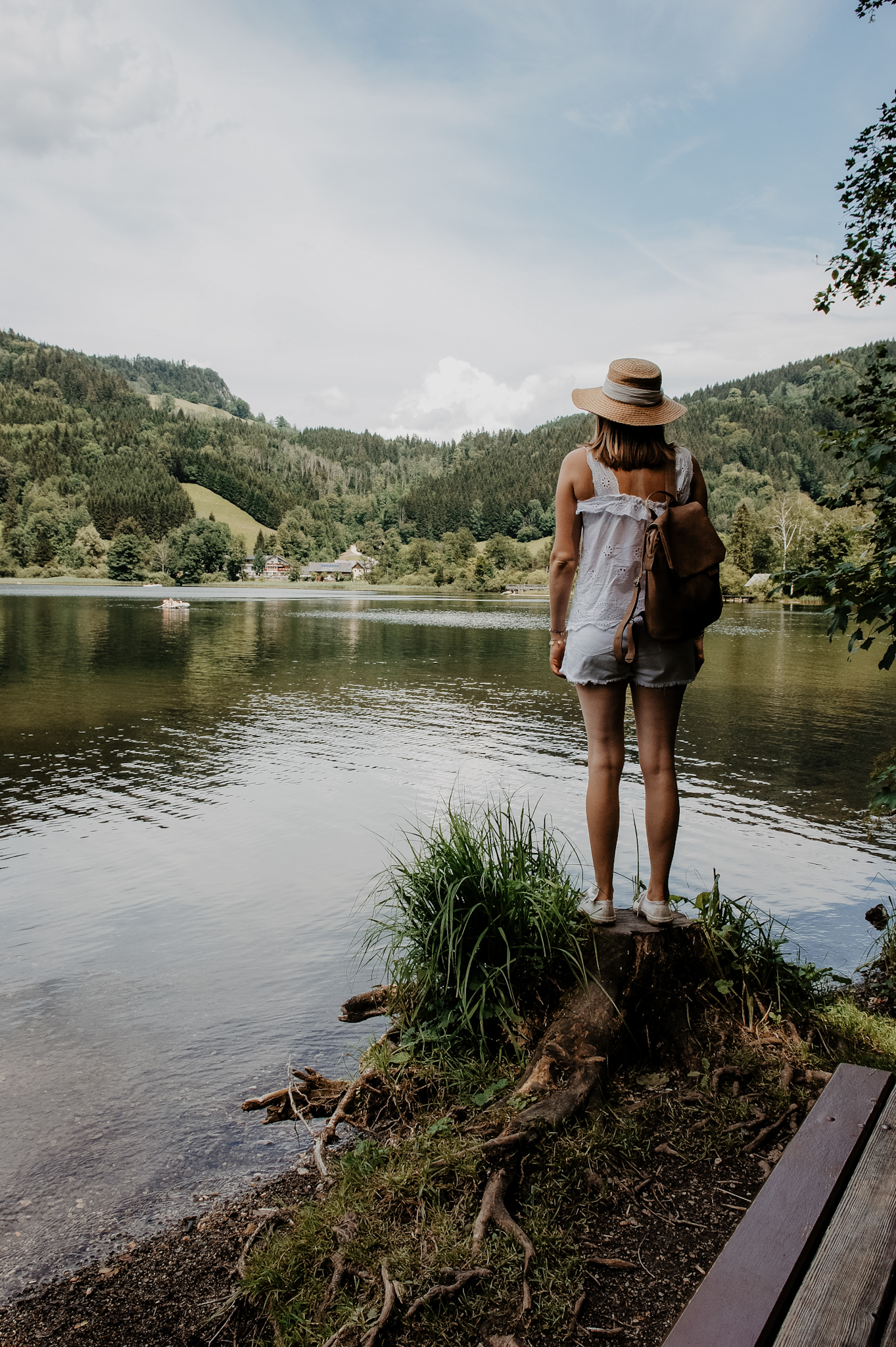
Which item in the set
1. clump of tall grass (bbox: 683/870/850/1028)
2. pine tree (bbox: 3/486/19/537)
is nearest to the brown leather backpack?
clump of tall grass (bbox: 683/870/850/1028)

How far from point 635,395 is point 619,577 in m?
0.78

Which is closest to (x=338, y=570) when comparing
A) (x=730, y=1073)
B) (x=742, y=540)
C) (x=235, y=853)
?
(x=742, y=540)

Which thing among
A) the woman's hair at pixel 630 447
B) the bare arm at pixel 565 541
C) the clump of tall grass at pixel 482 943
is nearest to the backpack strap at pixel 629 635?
the bare arm at pixel 565 541

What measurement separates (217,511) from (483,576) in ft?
249

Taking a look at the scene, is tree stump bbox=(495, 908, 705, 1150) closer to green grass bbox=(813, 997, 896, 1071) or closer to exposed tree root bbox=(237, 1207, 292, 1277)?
green grass bbox=(813, 997, 896, 1071)

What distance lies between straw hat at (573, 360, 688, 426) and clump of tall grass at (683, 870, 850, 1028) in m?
2.16

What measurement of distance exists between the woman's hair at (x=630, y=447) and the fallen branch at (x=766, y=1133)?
271 centimetres

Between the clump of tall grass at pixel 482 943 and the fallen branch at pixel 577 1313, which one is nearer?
the fallen branch at pixel 577 1313

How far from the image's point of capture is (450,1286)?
266cm

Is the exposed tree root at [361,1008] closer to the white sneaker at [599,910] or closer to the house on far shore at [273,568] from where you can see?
the white sneaker at [599,910]

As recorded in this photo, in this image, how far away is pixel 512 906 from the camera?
14.1ft

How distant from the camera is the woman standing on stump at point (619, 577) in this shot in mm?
3809

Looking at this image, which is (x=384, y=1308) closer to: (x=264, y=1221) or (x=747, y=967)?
(x=264, y=1221)

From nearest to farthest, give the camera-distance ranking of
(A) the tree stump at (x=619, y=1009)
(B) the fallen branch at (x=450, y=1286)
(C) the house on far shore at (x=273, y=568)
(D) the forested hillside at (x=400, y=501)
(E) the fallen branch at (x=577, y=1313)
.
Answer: (E) the fallen branch at (x=577, y=1313) → (B) the fallen branch at (x=450, y=1286) → (A) the tree stump at (x=619, y=1009) → (D) the forested hillside at (x=400, y=501) → (C) the house on far shore at (x=273, y=568)
